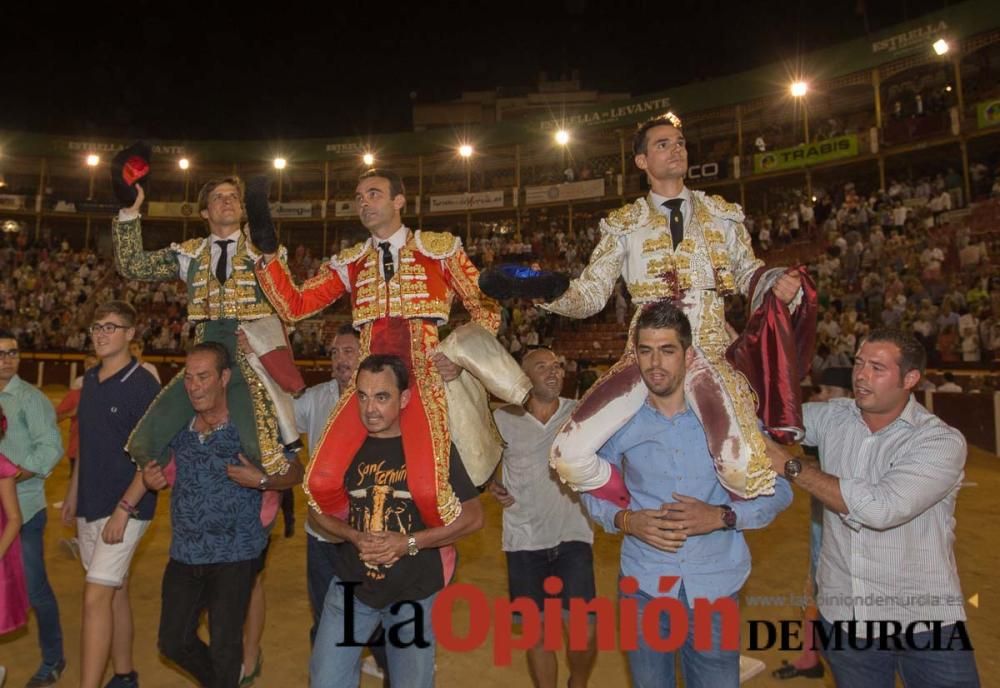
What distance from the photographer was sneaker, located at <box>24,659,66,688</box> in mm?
4141

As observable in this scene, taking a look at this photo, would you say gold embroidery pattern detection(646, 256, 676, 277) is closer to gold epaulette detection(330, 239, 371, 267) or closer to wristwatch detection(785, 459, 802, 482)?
wristwatch detection(785, 459, 802, 482)

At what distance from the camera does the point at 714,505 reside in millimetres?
2725

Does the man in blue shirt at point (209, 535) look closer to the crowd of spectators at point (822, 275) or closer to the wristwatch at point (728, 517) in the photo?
the wristwatch at point (728, 517)

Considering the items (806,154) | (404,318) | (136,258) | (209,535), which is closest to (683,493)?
(404,318)

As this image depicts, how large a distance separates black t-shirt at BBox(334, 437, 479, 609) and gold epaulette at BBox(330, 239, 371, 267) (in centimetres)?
105

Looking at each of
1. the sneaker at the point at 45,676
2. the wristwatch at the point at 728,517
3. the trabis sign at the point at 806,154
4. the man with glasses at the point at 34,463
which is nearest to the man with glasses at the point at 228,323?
the man with glasses at the point at 34,463

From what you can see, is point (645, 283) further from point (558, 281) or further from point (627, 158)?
point (627, 158)

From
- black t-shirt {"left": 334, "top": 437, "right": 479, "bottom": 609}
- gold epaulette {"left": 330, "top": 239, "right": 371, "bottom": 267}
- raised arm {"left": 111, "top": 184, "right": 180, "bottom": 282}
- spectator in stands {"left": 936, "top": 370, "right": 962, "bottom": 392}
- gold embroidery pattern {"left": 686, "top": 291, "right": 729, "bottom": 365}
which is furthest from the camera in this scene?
spectator in stands {"left": 936, "top": 370, "right": 962, "bottom": 392}

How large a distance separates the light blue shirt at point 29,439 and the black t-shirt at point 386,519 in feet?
7.06

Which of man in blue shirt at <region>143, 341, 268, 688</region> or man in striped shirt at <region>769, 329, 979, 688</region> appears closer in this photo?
man in striped shirt at <region>769, 329, 979, 688</region>

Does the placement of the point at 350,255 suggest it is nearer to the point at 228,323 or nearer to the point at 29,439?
the point at 228,323

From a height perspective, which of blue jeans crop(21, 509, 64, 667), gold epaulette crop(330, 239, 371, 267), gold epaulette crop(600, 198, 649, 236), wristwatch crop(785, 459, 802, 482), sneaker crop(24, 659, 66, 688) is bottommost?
sneaker crop(24, 659, 66, 688)

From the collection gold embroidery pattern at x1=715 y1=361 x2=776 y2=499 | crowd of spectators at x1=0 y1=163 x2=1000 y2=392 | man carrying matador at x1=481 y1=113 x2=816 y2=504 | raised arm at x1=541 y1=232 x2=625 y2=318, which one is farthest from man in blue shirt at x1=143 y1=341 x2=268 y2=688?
crowd of spectators at x1=0 y1=163 x2=1000 y2=392

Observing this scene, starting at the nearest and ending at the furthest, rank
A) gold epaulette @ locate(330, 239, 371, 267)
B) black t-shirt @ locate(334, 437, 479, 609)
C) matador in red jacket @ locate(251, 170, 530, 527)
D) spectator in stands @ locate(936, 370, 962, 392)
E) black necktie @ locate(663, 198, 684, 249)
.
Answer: black t-shirt @ locate(334, 437, 479, 609) < matador in red jacket @ locate(251, 170, 530, 527) < black necktie @ locate(663, 198, 684, 249) < gold epaulette @ locate(330, 239, 371, 267) < spectator in stands @ locate(936, 370, 962, 392)
